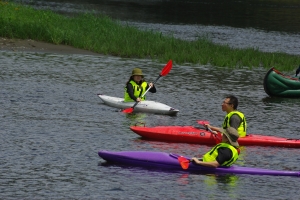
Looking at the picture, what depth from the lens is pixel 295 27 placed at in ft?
162

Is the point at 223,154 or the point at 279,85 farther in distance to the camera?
the point at 279,85

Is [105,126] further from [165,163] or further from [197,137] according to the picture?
[165,163]

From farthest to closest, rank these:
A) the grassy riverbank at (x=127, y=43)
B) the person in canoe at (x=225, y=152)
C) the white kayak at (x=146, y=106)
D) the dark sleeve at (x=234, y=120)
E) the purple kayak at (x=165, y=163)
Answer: the grassy riverbank at (x=127, y=43)
the white kayak at (x=146, y=106)
the dark sleeve at (x=234, y=120)
the purple kayak at (x=165, y=163)
the person in canoe at (x=225, y=152)

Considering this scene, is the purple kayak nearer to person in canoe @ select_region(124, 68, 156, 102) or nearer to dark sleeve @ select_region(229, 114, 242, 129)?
dark sleeve @ select_region(229, 114, 242, 129)

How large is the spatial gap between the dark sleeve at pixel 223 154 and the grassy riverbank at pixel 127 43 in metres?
17.0

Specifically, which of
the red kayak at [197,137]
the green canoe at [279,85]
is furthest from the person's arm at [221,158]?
the green canoe at [279,85]

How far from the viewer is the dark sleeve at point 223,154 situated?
13562 millimetres

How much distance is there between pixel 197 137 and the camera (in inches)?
655

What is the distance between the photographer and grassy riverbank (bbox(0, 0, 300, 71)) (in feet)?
102

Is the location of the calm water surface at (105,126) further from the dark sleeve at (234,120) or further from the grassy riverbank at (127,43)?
the grassy riverbank at (127,43)

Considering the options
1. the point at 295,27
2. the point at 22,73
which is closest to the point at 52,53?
the point at 22,73

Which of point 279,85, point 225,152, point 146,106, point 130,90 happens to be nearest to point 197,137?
point 225,152

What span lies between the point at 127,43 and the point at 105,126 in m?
14.6

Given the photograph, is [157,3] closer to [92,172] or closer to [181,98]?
[181,98]
